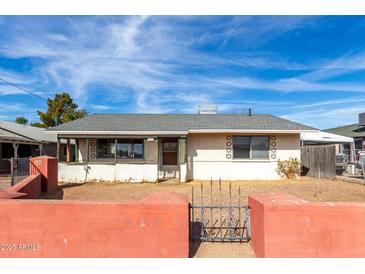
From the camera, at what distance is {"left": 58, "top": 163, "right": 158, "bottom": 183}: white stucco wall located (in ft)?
43.8

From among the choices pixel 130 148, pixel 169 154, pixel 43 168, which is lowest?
pixel 43 168

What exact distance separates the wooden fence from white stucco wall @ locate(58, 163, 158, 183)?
32.0ft

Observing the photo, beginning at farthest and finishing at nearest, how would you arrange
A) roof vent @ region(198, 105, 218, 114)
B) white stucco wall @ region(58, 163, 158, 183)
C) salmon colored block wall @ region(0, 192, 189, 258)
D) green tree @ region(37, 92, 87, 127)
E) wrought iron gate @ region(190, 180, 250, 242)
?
green tree @ region(37, 92, 87, 127), roof vent @ region(198, 105, 218, 114), white stucco wall @ region(58, 163, 158, 183), wrought iron gate @ region(190, 180, 250, 242), salmon colored block wall @ region(0, 192, 189, 258)

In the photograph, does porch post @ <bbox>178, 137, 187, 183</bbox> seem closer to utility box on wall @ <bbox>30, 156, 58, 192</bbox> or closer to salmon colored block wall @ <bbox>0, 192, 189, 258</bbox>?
utility box on wall @ <bbox>30, 156, 58, 192</bbox>

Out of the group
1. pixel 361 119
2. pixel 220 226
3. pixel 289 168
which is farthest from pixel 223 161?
pixel 361 119

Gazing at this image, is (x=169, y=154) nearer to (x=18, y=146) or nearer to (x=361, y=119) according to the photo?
(x=18, y=146)

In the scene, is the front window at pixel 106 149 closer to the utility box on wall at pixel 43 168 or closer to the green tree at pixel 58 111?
the utility box on wall at pixel 43 168

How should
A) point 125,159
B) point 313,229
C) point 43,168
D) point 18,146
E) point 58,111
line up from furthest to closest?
point 58,111
point 18,146
point 125,159
point 43,168
point 313,229

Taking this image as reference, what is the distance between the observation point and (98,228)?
393cm

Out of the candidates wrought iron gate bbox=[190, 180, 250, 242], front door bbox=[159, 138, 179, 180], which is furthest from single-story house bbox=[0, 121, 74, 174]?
wrought iron gate bbox=[190, 180, 250, 242]

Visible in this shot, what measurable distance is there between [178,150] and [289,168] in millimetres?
6319

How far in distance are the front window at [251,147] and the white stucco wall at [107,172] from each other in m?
4.77

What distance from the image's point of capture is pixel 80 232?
3939 mm

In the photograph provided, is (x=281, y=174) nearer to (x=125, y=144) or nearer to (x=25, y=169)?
(x=125, y=144)
